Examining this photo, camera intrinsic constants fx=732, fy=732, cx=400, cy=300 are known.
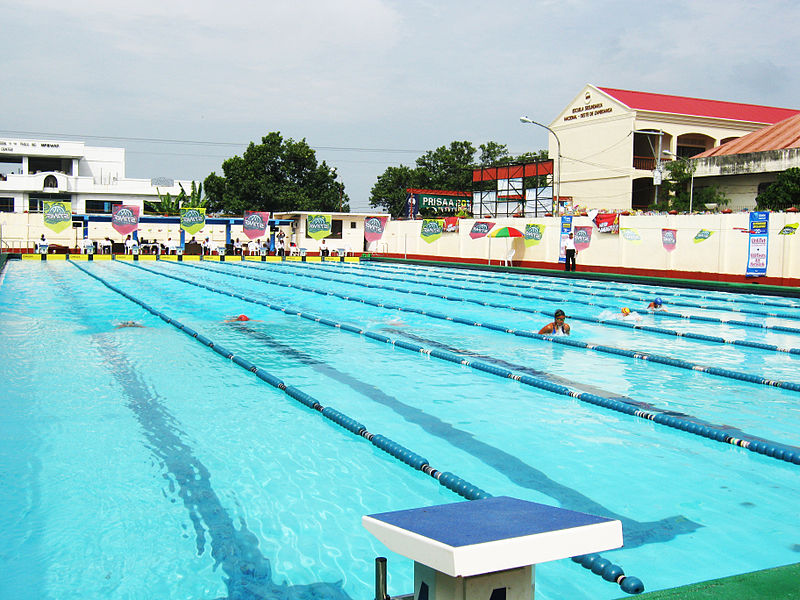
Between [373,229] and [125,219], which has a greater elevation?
[125,219]

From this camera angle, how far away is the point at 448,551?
1560 mm

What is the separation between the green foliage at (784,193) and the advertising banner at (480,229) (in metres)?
10.6

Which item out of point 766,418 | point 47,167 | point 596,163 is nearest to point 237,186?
point 47,167

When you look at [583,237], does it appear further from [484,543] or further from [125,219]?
[484,543]

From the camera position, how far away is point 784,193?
25.5 m

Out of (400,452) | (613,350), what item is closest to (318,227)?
(613,350)

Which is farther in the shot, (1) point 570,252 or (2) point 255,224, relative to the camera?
(2) point 255,224

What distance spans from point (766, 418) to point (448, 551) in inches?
237

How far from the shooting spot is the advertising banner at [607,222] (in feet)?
83.7

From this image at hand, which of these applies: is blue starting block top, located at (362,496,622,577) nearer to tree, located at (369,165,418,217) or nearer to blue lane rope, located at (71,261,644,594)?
blue lane rope, located at (71,261,644,594)

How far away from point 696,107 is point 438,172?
29.1 metres

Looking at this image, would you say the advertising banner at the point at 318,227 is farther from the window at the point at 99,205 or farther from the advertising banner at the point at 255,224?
the window at the point at 99,205

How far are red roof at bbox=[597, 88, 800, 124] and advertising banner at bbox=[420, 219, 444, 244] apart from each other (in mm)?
11961

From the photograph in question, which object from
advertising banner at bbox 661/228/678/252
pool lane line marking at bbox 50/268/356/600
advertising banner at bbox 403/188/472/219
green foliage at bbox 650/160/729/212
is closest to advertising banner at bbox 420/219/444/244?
green foliage at bbox 650/160/729/212
